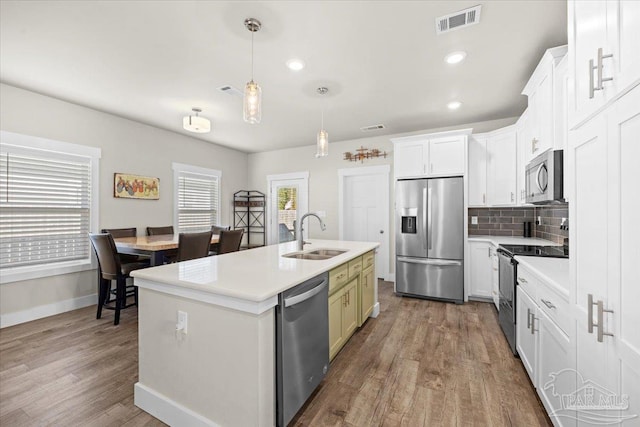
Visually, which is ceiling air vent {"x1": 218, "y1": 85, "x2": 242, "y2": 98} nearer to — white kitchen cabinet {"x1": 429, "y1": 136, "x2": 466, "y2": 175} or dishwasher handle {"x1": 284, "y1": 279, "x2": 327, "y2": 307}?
dishwasher handle {"x1": 284, "y1": 279, "x2": 327, "y2": 307}

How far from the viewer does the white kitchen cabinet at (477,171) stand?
3975 mm

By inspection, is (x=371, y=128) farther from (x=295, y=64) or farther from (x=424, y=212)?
(x=295, y=64)

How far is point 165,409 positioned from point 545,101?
363cm

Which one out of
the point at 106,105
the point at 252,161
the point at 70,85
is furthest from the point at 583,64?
the point at 252,161

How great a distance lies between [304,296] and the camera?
5.41 ft

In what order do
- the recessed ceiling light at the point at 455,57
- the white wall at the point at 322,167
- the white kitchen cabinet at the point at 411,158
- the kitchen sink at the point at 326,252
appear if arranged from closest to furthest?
the recessed ceiling light at the point at 455,57 → the kitchen sink at the point at 326,252 → the white kitchen cabinet at the point at 411,158 → the white wall at the point at 322,167

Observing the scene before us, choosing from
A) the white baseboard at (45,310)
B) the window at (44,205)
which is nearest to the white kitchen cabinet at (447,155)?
the window at (44,205)

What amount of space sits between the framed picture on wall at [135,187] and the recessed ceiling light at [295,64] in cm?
307

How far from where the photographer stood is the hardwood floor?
5.61 ft

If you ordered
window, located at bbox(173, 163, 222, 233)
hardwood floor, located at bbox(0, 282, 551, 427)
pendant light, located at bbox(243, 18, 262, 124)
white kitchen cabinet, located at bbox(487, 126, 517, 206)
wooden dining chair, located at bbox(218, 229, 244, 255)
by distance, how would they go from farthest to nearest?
window, located at bbox(173, 163, 222, 233), white kitchen cabinet, located at bbox(487, 126, 517, 206), wooden dining chair, located at bbox(218, 229, 244, 255), pendant light, located at bbox(243, 18, 262, 124), hardwood floor, located at bbox(0, 282, 551, 427)

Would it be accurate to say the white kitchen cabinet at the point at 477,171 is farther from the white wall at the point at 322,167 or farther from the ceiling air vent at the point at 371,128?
the ceiling air vent at the point at 371,128

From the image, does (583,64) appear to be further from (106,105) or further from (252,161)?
(252,161)

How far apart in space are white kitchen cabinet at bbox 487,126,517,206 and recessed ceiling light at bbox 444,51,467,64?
1695 mm

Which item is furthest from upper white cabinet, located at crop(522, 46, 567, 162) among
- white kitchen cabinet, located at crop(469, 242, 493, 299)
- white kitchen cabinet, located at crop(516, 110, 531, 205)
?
white kitchen cabinet, located at crop(469, 242, 493, 299)
